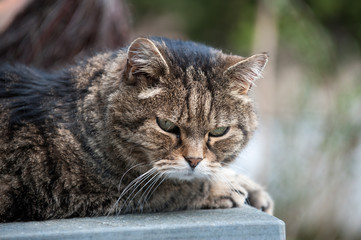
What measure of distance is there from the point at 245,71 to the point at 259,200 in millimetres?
701

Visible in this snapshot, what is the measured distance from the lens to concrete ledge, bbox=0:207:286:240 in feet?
5.15

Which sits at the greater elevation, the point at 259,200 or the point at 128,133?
the point at 128,133

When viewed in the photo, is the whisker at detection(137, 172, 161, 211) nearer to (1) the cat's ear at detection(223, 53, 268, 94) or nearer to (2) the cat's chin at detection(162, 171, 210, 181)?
(2) the cat's chin at detection(162, 171, 210, 181)

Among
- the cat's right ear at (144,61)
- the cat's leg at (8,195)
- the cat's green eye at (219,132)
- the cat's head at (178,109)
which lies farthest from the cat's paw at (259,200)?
the cat's leg at (8,195)

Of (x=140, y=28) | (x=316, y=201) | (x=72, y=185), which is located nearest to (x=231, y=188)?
(x=72, y=185)

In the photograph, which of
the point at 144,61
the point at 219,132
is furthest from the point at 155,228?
the point at 144,61

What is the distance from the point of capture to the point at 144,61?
75.7 inches

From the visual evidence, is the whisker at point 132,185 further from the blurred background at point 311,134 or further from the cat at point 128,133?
the blurred background at point 311,134

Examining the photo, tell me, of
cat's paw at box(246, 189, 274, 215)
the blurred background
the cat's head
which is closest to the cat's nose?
the cat's head

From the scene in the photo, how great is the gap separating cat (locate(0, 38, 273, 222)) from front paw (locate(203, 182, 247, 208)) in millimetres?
14

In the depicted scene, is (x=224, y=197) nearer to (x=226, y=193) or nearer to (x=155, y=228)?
(x=226, y=193)

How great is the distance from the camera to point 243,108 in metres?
2.10

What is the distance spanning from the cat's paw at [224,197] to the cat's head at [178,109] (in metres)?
0.18

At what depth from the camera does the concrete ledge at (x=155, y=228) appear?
1.57 meters
